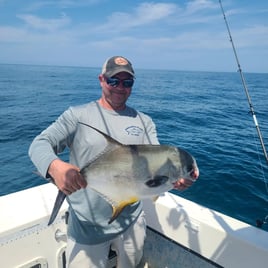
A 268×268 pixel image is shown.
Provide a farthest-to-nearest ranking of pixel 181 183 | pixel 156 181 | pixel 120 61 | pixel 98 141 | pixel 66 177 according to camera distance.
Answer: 1. pixel 120 61
2. pixel 98 141
3. pixel 181 183
4. pixel 156 181
5. pixel 66 177

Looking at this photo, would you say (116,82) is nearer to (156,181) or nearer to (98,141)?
(98,141)

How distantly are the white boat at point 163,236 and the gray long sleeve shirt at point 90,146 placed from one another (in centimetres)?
54

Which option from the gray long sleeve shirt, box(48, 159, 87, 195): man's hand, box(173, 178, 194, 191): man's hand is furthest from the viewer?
the gray long sleeve shirt

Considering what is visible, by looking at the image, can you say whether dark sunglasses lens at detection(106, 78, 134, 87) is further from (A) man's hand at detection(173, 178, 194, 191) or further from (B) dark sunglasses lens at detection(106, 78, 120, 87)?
(A) man's hand at detection(173, 178, 194, 191)

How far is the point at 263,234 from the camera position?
8.93 ft

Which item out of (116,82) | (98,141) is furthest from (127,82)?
(98,141)

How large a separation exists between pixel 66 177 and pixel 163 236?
1.95m

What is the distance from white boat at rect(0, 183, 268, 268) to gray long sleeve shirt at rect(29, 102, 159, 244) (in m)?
0.54

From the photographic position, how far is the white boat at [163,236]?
104 inches

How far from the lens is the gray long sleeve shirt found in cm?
234

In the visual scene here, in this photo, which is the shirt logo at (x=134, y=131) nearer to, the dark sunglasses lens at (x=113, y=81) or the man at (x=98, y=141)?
the man at (x=98, y=141)

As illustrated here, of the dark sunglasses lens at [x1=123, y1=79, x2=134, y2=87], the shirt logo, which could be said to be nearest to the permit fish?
the shirt logo

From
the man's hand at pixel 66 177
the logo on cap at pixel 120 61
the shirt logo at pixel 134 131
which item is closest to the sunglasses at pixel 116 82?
the logo on cap at pixel 120 61

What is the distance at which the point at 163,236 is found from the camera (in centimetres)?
327
